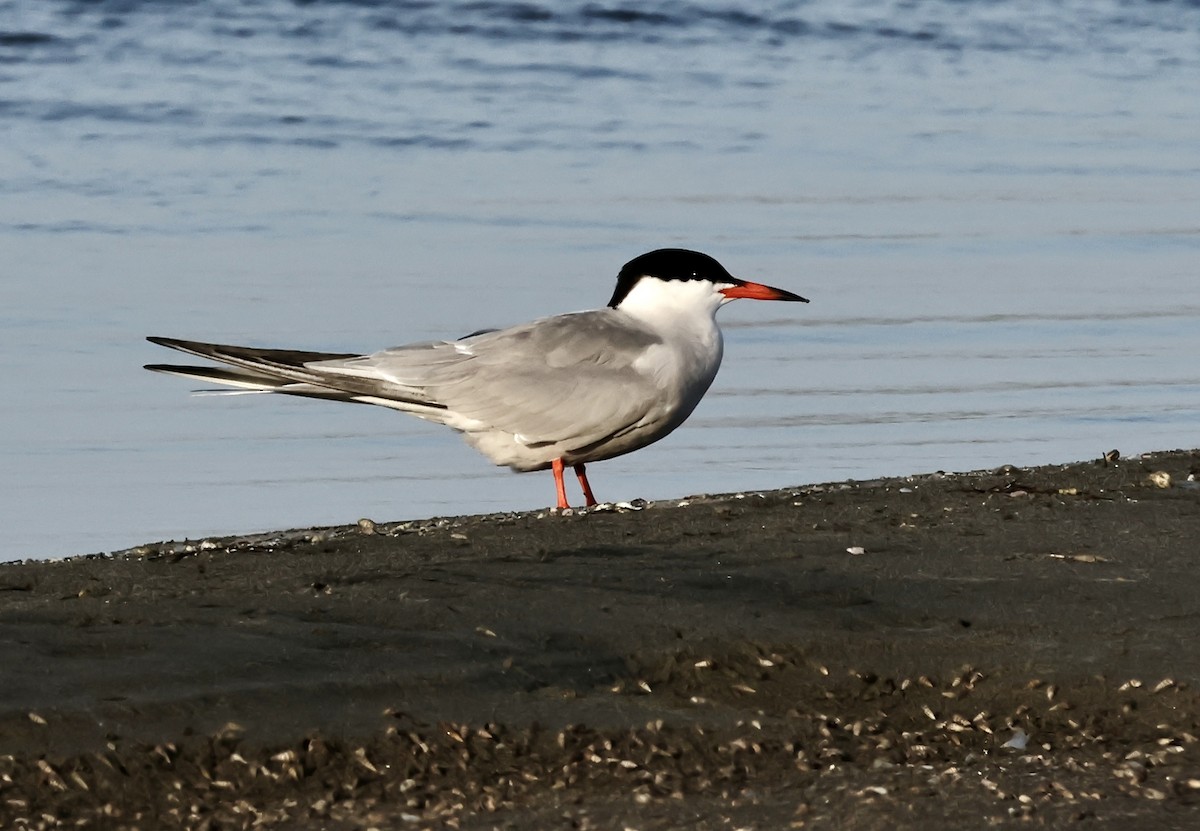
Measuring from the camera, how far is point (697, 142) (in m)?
13.4

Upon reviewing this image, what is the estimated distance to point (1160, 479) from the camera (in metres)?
5.79

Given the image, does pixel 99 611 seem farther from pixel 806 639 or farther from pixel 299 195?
pixel 299 195

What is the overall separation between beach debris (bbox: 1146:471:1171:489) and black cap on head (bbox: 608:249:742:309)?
145 centimetres

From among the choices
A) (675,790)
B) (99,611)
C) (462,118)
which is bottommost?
(675,790)

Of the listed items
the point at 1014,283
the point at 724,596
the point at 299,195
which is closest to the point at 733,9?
the point at 299,195

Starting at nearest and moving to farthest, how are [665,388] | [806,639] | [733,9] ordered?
[806,639], [665,388], [733,9]

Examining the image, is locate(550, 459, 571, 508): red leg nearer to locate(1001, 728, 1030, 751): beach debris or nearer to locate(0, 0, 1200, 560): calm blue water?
locate(0, 0, 1200, 560): calm blue water

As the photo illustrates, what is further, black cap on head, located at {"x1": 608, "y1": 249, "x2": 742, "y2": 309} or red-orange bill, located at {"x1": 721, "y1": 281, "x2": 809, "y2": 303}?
red-orange bill, located at {"x1": 721, "y1": 281, "x2": 809, "y2": 303}

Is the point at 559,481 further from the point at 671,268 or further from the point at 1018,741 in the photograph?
the point at 1018,741

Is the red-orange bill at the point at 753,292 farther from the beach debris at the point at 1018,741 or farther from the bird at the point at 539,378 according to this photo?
the beach debris at the point at 1018,741

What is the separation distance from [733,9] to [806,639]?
54.0 ft

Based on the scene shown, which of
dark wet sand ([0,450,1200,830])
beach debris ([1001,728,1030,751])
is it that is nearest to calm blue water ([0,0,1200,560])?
dark wet sand ([0,450,1200,830])

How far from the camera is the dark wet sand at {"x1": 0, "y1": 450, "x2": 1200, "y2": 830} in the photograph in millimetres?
3420

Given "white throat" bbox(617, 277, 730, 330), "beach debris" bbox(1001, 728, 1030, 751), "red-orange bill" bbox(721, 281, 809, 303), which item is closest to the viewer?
"beach debris" bbox(1001, 728, 1030, 751)
